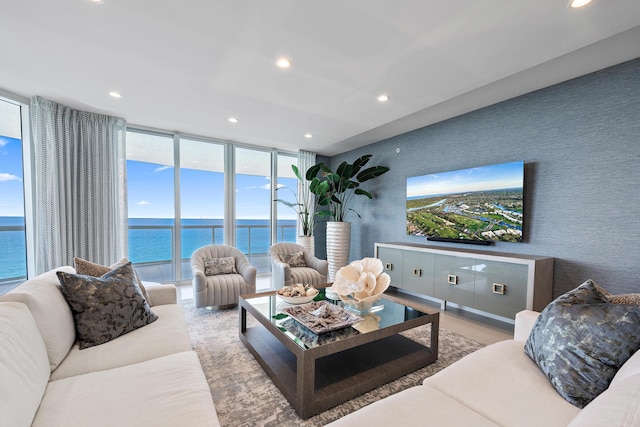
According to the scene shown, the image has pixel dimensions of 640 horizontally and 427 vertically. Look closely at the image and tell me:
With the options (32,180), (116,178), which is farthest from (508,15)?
(32,180)

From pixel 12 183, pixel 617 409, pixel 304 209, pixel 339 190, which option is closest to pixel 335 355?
pixel 617 409

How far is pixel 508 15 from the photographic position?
5.49 feet

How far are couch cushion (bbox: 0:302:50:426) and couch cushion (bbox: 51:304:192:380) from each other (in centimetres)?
13

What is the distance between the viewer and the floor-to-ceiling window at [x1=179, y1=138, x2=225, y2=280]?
4504mm

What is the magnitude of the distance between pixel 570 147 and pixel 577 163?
18 centimetres

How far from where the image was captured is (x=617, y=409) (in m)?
0.55

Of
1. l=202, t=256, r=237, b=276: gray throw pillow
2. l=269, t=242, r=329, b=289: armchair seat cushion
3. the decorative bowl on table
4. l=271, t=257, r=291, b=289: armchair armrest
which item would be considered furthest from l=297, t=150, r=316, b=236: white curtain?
the decorative bowl on table

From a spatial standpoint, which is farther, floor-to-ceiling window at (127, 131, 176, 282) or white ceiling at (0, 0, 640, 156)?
floor-to-ceiling window at (127, 131, 176, 282)

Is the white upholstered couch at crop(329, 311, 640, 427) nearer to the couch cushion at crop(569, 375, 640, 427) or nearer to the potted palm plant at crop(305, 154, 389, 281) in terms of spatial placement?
the couch cushion at crop(569, 375, 640, 427)

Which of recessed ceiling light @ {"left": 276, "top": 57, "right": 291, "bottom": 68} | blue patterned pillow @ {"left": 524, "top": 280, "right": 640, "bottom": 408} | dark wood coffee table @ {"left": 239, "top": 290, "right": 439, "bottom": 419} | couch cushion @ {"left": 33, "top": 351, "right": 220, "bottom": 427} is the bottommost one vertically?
dark wood coffee table @ {"left": 239, "top": 290, "right": 439, "bottom": 419}

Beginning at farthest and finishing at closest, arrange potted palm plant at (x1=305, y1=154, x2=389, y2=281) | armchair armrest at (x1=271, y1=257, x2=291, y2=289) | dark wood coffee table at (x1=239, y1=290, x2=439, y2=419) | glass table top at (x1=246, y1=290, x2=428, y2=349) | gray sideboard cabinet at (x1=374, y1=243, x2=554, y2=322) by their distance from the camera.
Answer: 1. potted palm plant at (x1=305, y1=154, x2=389, y2=281)
2. armchair armrest at (x1=271, y1=257, x2=291, y2=289)
3. gray sideboard cabinet at (x1=374, y1=243, x2=554, y2=322)
4. glass table top at (x1=246, y1=290, x2=428, y2=349)
5. dark wood coffee table at (x1=239, y1=290, x2=439, y2=419)

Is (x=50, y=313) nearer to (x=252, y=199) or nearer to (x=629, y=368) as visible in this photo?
(x=629, y=368)

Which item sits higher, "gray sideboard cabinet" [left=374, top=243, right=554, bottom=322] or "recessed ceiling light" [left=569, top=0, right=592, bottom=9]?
"recessed ceiling light" [left=569, top=0, right=592, bottom=9]

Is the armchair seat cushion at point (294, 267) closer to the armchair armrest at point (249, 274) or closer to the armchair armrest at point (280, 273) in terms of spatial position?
the armchair armrest at point (280, 273)
